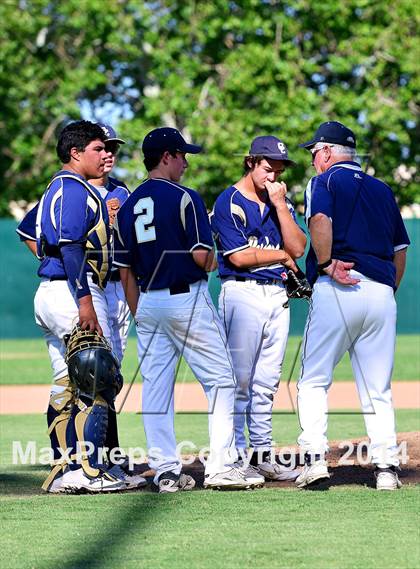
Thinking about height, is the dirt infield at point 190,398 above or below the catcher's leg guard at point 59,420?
below

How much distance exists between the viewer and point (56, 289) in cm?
663

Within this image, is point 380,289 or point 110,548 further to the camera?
point 380,289

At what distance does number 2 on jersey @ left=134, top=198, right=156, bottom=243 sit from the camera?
6469mm

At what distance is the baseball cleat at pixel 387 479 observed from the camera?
6.30 meters

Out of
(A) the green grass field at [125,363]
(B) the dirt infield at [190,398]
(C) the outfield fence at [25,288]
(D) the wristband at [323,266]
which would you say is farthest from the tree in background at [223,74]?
(D) the wristband at [323,266]

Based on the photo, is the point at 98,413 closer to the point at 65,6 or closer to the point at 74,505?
the point at 74,505

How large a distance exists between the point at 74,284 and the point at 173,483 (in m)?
1.27

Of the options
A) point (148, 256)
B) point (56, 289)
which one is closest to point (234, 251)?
point (148, 256)

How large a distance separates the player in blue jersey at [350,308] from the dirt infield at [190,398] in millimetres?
4786

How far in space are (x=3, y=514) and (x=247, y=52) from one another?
884 inches

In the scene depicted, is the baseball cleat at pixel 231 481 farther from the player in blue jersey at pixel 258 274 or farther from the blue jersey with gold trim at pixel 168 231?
the blue jersey with gold trim at pixel 168 231

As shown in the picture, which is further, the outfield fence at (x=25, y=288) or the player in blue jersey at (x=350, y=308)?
the outfield fence at (x=25, y=288)

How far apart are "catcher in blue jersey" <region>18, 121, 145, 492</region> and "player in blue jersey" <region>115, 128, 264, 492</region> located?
0.69 feet

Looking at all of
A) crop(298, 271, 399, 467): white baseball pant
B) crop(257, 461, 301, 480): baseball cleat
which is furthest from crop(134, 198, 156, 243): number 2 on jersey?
crop(257, 461, 301, 480): baseball cleat
